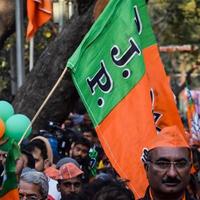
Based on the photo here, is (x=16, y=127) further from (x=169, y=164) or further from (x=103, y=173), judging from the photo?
(x=169, y=164)

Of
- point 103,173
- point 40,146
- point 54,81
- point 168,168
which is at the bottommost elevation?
point 54,81

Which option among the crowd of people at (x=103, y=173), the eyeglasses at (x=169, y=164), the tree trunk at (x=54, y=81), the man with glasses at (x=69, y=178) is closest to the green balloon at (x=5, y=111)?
the crowd of people at (x=103, y=173)

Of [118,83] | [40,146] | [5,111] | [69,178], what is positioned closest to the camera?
[118,83]

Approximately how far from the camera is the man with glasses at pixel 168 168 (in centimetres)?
533

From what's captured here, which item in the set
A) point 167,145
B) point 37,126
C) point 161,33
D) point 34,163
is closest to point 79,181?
point 34,163

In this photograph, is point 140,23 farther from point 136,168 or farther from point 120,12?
point 136,168

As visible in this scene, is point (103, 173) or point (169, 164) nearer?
point (169, 164)

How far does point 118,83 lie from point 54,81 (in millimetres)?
4377

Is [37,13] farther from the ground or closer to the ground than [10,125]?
closer to the ground

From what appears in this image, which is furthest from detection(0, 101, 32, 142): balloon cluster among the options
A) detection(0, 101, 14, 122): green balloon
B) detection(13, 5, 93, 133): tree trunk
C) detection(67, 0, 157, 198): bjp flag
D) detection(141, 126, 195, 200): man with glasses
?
detection(13, 5, 93, 133): tree trunk

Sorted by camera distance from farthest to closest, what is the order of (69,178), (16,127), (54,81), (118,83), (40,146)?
(54,81) < (40,146) < (69,178) < (16,127) < (118,83)

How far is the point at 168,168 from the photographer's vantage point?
5.36m

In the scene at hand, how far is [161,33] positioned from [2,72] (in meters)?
12.9

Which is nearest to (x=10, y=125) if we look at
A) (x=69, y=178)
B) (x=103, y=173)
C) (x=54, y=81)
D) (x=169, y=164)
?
(x=103, y=173)
